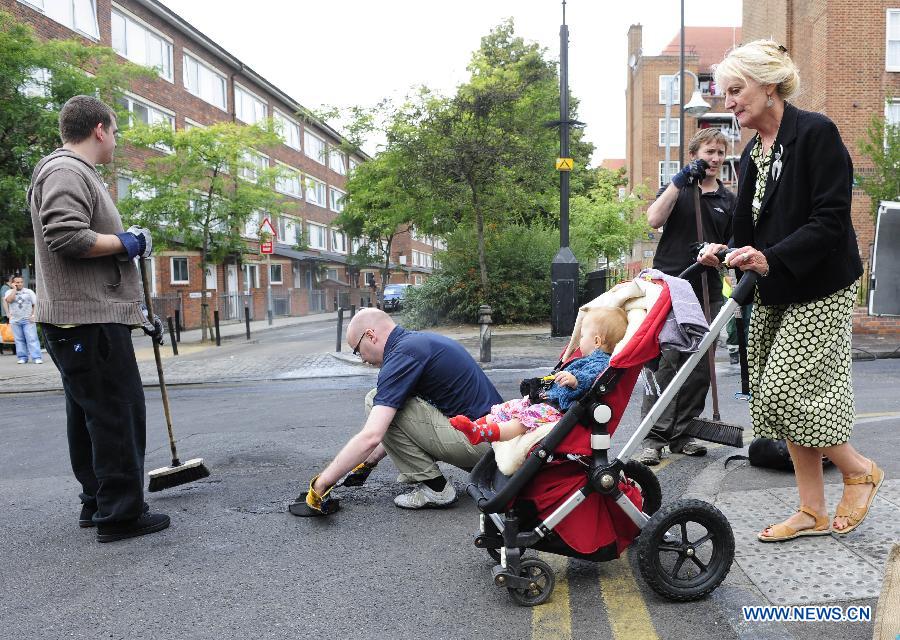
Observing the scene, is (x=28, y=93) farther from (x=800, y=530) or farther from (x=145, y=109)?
(x=800, y=530)

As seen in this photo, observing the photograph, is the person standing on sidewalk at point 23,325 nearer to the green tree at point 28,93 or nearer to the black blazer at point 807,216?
the green tree at point 28,93

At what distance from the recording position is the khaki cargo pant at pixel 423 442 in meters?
3.96

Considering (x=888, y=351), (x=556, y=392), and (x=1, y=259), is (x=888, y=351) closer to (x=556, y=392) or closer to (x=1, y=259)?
(x=556, y=392)

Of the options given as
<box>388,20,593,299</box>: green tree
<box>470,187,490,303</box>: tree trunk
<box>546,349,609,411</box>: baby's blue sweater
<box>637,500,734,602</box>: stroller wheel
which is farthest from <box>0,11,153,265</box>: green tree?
<box>637,500,734,602</box>: stroller wheel

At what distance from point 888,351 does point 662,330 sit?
10.2 meters

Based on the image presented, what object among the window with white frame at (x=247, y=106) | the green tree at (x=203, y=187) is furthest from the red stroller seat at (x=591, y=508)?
the window with white frame at (x=247, y=106)

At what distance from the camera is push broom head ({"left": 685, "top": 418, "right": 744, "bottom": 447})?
2961 mm

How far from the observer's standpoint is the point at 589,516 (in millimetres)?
2811

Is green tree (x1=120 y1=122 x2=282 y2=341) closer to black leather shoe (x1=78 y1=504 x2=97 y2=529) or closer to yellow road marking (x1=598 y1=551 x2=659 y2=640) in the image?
black leather shoe (x1=78 y1=504 x2=97 y2=529)

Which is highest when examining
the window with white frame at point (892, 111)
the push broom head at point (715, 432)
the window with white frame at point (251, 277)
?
the window with white frame at point (892, 111)

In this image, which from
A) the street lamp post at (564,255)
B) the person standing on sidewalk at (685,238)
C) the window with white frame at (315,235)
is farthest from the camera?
the window with white frame at (315,235)

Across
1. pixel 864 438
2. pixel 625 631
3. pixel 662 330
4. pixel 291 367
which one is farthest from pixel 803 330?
pixel 291 367

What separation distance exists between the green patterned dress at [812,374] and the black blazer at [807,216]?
0.08m

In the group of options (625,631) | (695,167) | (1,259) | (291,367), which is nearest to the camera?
(625,631)
